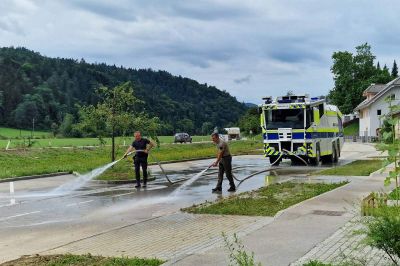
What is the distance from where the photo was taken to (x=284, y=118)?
26.3 metres

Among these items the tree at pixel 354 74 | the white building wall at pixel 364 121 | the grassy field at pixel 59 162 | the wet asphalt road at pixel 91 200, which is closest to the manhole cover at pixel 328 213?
the wet asphalt road at pixel 91 200

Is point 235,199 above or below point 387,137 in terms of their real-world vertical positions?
below

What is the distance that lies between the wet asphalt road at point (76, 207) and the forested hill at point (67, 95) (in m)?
85.5

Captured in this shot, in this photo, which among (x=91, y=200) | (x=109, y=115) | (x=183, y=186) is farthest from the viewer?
(x=109, y=115)

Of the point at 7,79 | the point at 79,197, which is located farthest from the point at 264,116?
the point at 7,79

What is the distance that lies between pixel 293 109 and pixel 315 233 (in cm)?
1792

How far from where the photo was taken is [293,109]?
2614 cm

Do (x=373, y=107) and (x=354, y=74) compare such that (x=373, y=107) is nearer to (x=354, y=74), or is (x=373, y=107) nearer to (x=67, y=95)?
(x=354, y=74)

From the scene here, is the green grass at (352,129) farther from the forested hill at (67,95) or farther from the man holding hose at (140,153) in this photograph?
the man holding hose at (140,153)

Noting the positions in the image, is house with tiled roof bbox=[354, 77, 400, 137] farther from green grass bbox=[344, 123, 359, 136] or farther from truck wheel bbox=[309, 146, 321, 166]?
truck wheel bbox=[309, 146, 321, 166]

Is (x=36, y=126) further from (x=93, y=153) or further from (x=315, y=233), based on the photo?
(x=315, y=233)

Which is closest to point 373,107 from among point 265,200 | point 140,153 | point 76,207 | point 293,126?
point 293,126

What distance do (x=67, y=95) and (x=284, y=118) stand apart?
11632 cm

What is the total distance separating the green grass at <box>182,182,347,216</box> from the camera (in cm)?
1156
